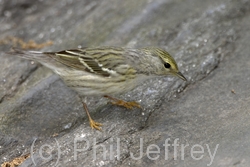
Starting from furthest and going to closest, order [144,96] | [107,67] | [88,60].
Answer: [144,96] → [88,60] → [107,67]

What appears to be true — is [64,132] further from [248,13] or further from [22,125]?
[248,13]

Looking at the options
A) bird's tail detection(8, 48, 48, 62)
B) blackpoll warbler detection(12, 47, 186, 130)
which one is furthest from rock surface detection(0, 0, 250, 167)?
bird's tail detection(8, 48, 48, 62)

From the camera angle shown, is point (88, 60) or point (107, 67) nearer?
point (107, 67)

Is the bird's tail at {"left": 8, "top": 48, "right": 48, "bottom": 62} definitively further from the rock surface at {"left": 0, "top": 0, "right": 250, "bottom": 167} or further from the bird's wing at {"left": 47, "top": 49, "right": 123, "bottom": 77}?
the rock surface at {"left": 0, "top": 0, "right": 250, "bottom": 167}

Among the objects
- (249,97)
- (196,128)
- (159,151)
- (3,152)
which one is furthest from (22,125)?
(249,97)

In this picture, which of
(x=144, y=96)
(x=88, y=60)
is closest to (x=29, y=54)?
(x=88, y=60)

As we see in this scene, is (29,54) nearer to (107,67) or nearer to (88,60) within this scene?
(88,60)

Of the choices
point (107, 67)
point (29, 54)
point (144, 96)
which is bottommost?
point (144, 96)
